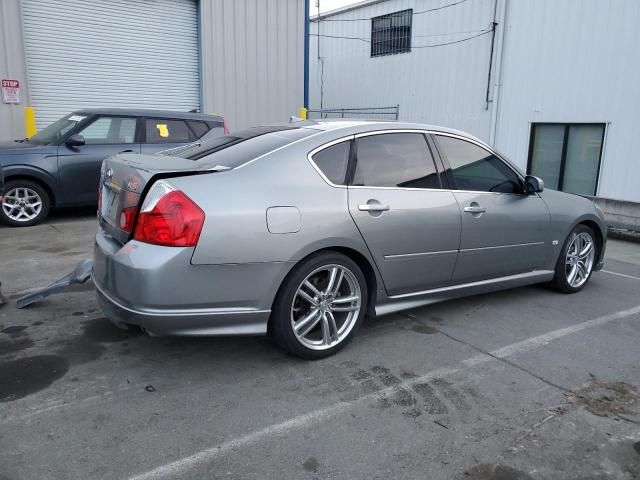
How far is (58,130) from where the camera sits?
8367 mm

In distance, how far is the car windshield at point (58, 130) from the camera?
824 centimetres

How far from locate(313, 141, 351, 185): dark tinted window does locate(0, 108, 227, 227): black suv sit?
5.73 metres

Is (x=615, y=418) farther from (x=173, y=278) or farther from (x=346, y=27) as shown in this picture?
(x=346, y=27)

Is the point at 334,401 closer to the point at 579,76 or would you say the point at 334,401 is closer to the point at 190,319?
the point at 190,319

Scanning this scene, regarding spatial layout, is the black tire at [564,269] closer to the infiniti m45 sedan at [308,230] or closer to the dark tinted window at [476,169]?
the infiniti m45 sedan at [308,230]

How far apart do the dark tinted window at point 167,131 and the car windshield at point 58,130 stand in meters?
1.00

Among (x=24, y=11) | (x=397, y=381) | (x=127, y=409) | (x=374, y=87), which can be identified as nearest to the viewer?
(x=127, y=409)

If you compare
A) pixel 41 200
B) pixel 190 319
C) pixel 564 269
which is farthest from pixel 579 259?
pixel 41 200

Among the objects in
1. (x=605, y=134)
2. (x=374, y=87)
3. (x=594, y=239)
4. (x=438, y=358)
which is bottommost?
(x=438, y=358)

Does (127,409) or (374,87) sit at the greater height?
(374,87)

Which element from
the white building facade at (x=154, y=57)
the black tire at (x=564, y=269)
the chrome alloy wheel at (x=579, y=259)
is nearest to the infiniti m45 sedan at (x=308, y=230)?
the black tire at (x=564, y=269)

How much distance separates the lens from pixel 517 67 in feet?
43.4

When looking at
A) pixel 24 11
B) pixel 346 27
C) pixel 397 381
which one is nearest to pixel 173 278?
pixel 397 381

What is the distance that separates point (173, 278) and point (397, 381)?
1538 millimetres
